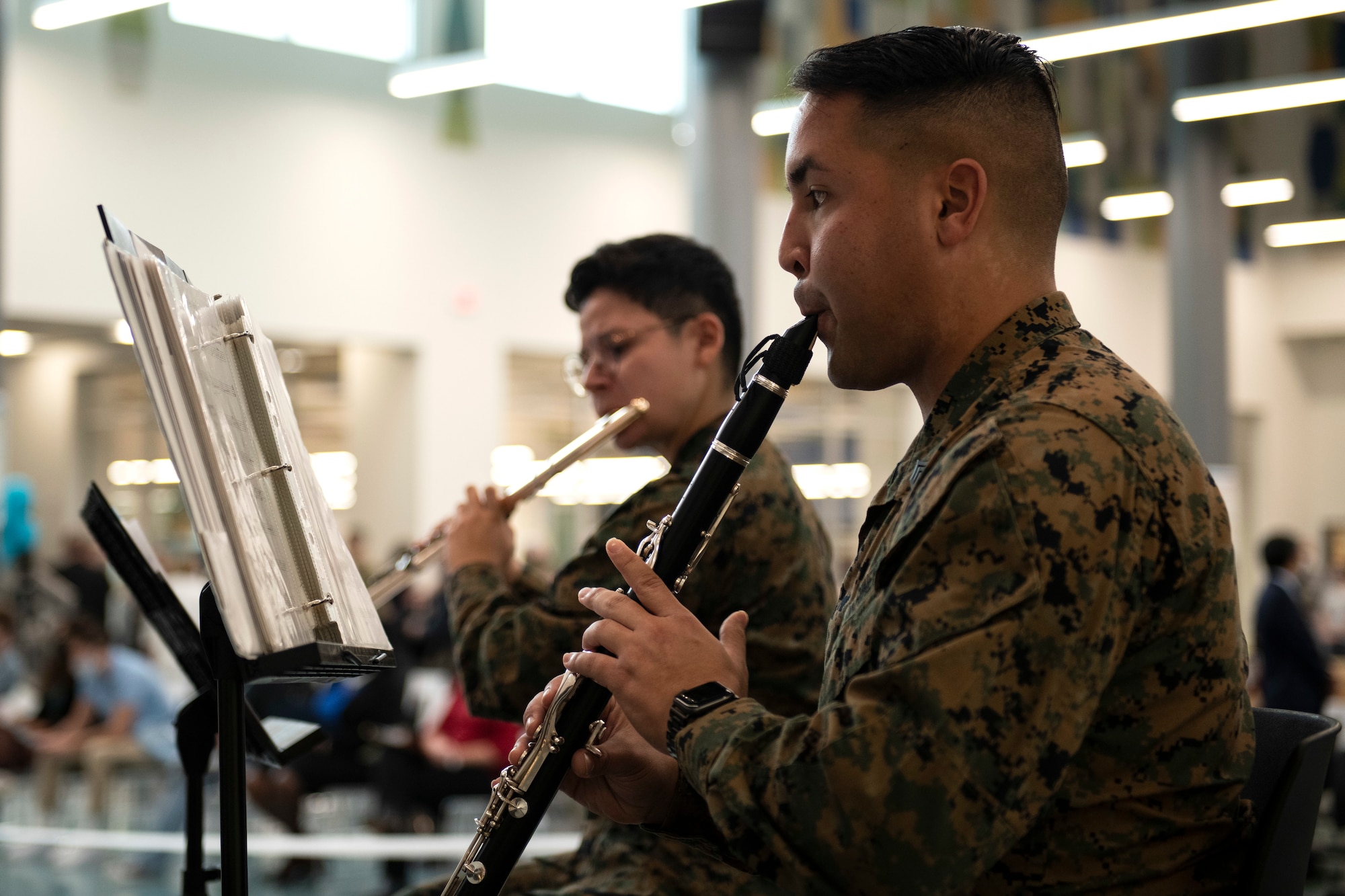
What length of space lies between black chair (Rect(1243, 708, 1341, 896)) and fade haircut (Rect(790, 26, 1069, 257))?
1.89 feet

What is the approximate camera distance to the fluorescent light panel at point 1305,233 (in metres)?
11.2

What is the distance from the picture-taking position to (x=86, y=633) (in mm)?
6824

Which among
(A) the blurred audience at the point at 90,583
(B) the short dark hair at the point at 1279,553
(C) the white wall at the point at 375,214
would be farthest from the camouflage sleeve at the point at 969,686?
(A) the blurred audience at the point at 90,583

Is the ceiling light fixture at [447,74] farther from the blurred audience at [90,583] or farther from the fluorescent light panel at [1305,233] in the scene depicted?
the fluorescent light panel at [1305,233]

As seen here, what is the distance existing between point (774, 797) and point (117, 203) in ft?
32.5

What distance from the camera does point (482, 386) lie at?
485 inches

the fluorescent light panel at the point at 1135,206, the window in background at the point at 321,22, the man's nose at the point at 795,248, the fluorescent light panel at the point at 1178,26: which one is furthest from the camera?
the fluorescent light panel at the point at 1135,206

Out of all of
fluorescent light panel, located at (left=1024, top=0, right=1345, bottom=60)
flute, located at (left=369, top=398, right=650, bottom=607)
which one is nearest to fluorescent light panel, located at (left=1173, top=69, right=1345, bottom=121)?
fluorescent light panel, located at (left=1024, top=0, right=1345, bottom=60)

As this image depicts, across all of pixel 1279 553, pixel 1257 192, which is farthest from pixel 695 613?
pixel 1257 192

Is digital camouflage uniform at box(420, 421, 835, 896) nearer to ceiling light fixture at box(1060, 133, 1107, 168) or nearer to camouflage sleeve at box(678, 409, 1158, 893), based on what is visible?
camouflage sleeve at box(678, 409, 1158, 893)

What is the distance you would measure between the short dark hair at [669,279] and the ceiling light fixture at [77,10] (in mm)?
6113

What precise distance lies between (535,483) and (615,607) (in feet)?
4.56

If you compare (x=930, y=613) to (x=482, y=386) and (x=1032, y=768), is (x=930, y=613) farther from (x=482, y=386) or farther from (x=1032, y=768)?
(x=482, y=386)

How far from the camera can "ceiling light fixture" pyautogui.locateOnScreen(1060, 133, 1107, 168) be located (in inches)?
350
